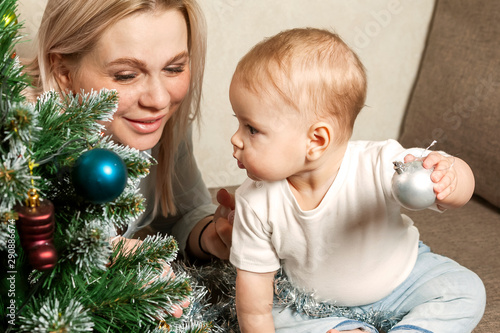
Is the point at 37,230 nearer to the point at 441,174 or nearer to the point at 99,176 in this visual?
the point at 99,176

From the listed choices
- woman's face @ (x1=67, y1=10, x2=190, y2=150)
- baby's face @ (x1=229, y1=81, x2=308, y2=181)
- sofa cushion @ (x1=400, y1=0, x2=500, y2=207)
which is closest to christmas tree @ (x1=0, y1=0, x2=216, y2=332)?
baby's face @ (x1=229, y1=81, x2=308, y2=181)

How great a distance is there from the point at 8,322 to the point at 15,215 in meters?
0.15

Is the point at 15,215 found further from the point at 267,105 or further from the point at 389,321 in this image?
the point at 389,321

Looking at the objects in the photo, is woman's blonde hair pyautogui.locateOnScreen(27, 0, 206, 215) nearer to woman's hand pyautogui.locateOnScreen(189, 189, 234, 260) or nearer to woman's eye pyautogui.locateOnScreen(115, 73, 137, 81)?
woman's eye pyautogui.locateOnScreen(115, 73, 137, 81)

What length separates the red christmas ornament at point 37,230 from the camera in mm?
526

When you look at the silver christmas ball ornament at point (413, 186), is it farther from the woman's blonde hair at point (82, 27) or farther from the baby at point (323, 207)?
the woman's blonde hair at point (82, 27)

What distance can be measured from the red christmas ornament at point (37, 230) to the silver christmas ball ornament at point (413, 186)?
1.33 feet

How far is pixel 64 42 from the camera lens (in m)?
1.02

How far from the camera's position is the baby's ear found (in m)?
0.82

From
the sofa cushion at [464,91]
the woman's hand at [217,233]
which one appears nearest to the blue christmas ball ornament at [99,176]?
the woman's hand at [217,233]

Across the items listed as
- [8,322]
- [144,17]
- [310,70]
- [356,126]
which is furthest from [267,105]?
[356,126]

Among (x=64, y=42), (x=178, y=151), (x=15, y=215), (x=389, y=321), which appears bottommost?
(x=389, y=321)

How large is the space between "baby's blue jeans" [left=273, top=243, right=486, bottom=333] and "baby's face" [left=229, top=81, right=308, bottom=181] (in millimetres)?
265

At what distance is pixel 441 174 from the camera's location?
2.36ft
